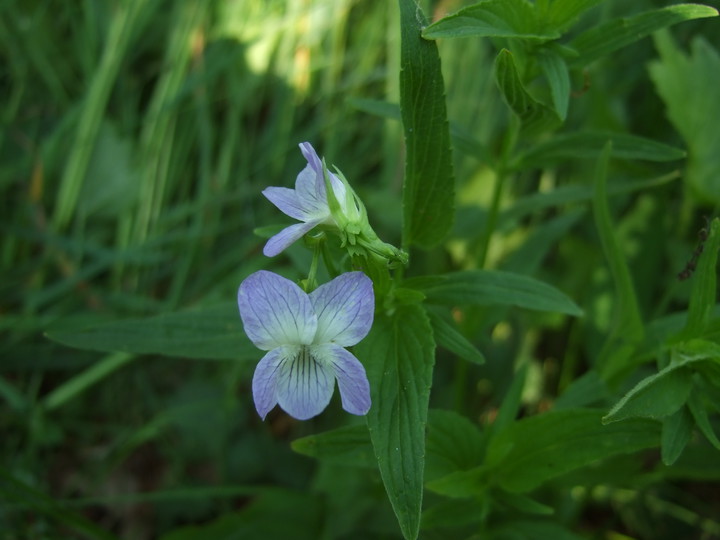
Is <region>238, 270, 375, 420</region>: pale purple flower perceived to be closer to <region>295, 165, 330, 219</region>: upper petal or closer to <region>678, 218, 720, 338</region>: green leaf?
<region>295, 165, 330, 219</region>: upper petal

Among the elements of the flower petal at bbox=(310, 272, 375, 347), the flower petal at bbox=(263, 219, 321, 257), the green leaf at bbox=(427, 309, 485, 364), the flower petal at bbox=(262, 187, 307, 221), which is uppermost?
the flower petal at bbox=(262, 187, 307, 221)

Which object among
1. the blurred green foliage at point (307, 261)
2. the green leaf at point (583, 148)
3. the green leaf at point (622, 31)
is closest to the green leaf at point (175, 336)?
the blurred green foliage at point (307, 261)

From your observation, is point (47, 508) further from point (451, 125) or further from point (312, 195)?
point (451, 125)

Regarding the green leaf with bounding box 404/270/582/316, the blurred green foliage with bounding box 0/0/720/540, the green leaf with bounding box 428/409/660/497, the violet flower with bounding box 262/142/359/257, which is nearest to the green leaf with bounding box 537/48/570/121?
the blurred green foliage with bounding box 0/0/720/540

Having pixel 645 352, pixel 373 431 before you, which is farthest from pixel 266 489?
pixel 645 352

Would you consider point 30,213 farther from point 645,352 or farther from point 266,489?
point 645,352

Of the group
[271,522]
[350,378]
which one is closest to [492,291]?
[350,378]
